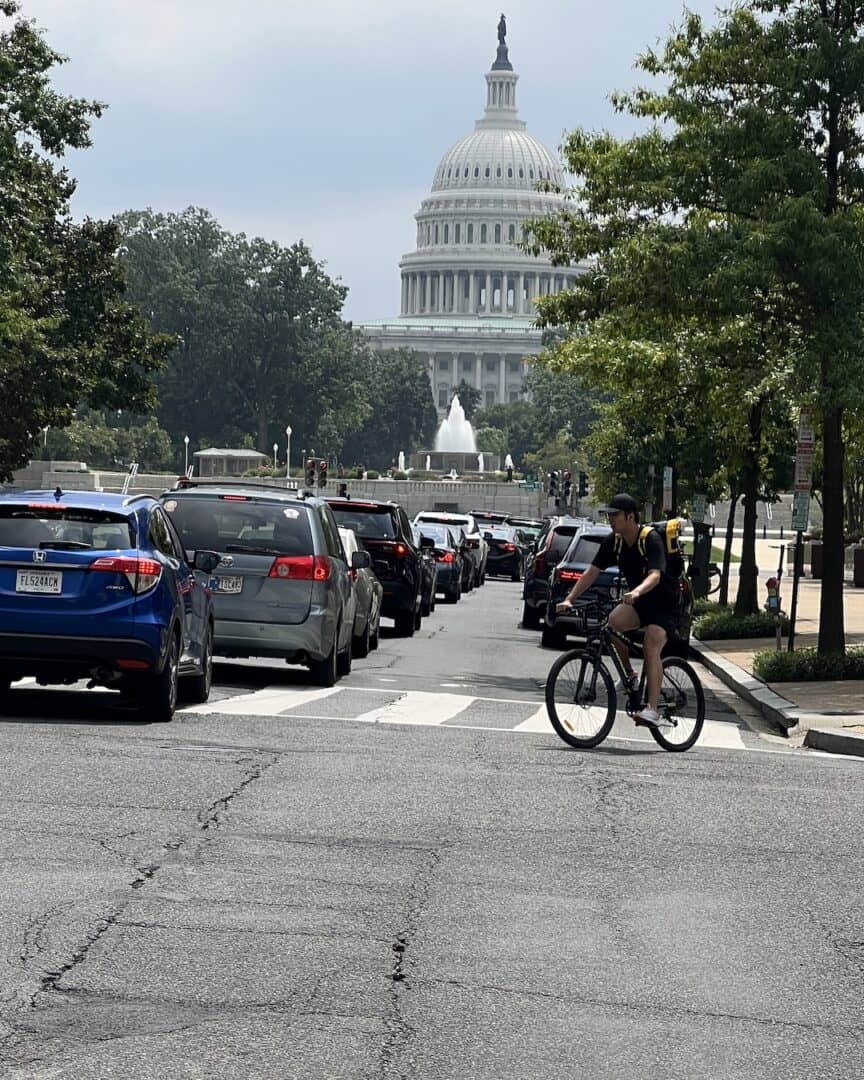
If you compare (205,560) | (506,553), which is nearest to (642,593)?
(205,560)

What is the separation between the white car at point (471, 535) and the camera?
5025cm

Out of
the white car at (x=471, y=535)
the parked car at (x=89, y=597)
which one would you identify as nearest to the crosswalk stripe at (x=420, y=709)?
the parked car at (x=89, y=597)

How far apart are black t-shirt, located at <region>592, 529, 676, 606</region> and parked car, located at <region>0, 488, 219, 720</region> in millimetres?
2943

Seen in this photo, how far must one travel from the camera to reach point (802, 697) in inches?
806

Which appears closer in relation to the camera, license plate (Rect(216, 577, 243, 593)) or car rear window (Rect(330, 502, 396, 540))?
license plate (Rect(216, 577, 243, 593))

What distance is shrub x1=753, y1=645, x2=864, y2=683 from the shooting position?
73.9 ft

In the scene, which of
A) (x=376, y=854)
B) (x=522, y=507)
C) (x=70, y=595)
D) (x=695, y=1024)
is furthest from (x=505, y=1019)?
(x=522, y=507)

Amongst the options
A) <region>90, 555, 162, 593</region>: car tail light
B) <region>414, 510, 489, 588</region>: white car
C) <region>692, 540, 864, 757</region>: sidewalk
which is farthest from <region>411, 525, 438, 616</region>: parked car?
<region>90, 555, 162, 593</region>: car tail light

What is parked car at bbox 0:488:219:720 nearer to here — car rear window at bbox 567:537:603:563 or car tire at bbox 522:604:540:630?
car rear window at bbox 567:537:603:563

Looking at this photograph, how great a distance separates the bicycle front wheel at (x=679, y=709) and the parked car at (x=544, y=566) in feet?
56.4

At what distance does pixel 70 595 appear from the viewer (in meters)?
14.7

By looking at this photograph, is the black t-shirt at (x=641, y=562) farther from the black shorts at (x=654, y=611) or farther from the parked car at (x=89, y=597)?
the parked car at (x=89, y=597)

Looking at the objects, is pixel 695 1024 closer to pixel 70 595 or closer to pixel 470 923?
pixel 470 923

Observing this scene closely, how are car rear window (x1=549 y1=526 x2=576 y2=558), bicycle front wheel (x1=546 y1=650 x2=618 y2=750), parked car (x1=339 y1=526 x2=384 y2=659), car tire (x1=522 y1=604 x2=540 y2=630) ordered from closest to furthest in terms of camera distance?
bicycle front wheel (x1=546 y1=650 x2=618 y2=750) < parked car (x1=339 y1=526 x2=384 y2=659) < car rear window (x1=549 y1=526 x2=576 y2=558) < car tire (x1=522 y1=604 x2=540 y2=630)
